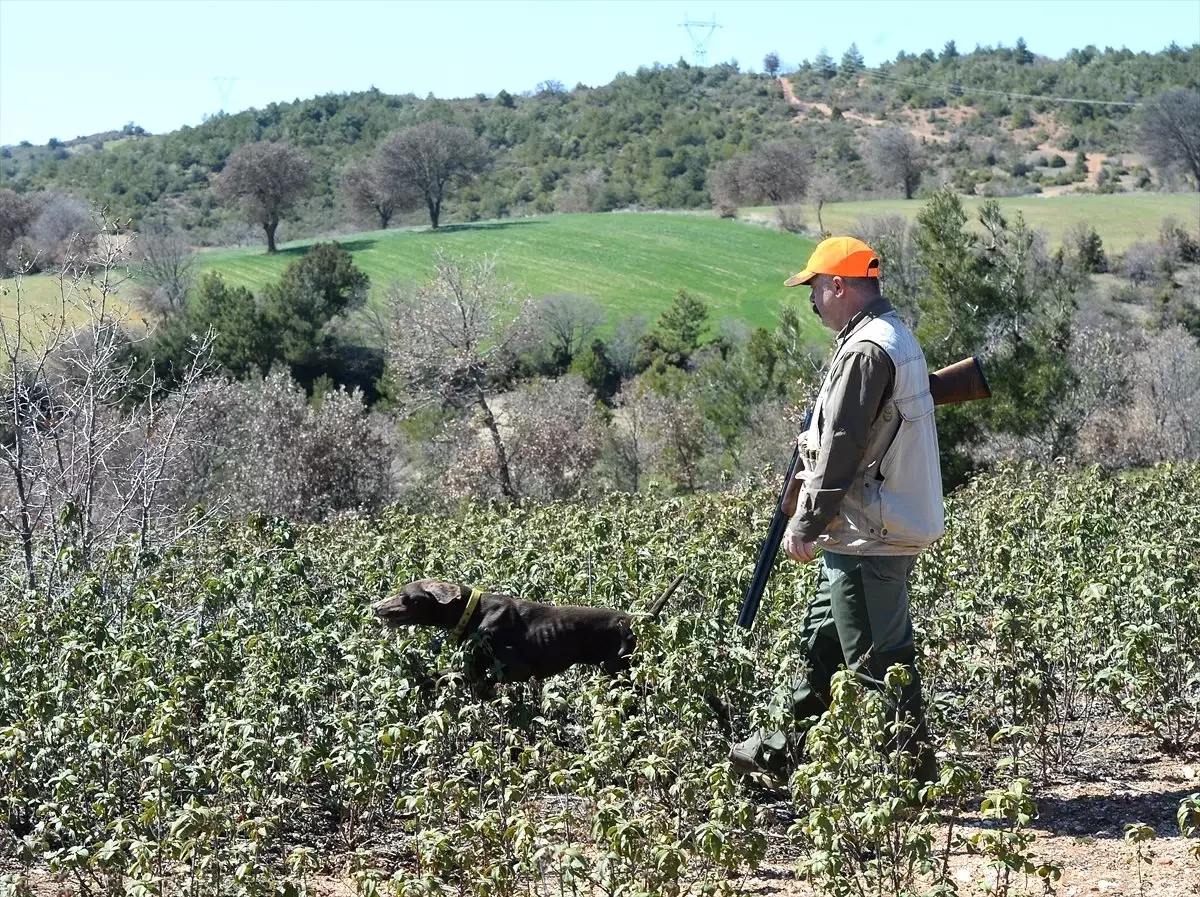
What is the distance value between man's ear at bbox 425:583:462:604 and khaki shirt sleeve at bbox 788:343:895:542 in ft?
5.53

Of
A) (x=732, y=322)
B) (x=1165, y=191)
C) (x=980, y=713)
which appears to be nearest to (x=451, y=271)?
(x=732, y=322)

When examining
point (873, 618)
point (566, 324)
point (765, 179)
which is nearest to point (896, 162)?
point (765, 179)

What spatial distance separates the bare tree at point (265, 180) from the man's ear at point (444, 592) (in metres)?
66.8

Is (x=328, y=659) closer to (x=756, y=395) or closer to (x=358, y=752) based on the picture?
(x=358, y=752)

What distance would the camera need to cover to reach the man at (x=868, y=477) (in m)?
4.46

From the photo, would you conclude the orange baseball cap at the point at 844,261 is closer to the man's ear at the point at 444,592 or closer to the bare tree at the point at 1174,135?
the man's ear at the point at 444,592

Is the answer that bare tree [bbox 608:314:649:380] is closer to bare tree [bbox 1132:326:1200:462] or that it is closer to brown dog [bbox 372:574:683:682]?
bare tree [bbox 1132:326:1200:462]

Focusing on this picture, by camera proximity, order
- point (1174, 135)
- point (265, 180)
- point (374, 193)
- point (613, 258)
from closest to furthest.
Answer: point (613, 258) → point (265, 180) → point (1174, 135) → point (374, 193)

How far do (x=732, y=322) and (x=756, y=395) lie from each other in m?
18.9

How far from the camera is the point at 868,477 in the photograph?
4.59 meters

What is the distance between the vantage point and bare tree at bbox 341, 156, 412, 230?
265ft

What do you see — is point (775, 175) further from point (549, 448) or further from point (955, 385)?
point (955, 385)

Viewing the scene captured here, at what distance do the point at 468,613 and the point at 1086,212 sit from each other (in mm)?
61515

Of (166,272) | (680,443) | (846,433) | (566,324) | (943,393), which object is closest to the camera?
(846,433)
